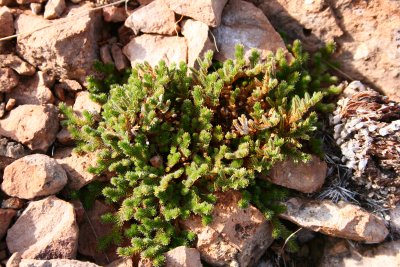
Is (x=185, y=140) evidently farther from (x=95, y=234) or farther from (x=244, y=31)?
(x=244, y=31)

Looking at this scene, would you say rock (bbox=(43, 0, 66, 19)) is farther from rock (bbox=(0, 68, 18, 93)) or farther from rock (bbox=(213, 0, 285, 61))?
rock (bbox=(213, 0, 285, 61))

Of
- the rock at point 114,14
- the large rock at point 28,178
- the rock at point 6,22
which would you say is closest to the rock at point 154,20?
the rock at point 114,14

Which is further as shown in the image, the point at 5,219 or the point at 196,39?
the point at 196,39

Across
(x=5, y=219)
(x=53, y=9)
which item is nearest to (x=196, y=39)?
(x=53, y=9)

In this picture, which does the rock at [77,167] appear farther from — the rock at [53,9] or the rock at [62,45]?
the rock at [53,9]

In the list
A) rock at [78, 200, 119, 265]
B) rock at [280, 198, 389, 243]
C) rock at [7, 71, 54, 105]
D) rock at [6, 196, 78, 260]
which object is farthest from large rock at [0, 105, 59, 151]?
rock at [280, 198, 389, 243]

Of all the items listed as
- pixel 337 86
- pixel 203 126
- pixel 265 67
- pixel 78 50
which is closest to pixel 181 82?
pixel 203 126

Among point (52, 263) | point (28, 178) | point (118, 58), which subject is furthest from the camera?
point (118, 58)
